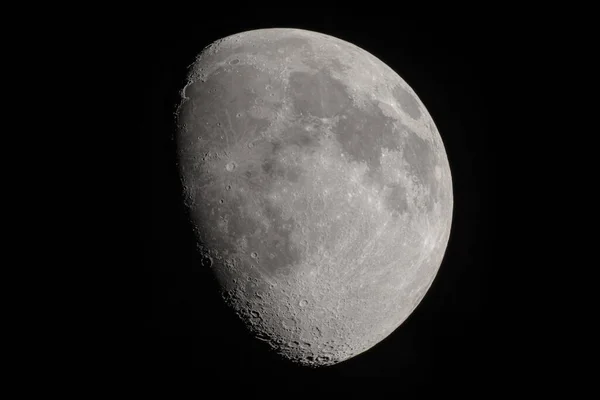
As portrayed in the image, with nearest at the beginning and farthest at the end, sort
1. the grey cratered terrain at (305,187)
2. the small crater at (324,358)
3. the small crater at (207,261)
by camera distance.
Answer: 1. the grey cratered terrain at (305,187)
2. the small crater at (207,261)
3. the small crater at (324,358)

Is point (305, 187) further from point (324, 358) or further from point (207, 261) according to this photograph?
point (324, 358)

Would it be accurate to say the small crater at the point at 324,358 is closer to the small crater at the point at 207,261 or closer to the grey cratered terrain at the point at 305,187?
the grey cratered terrain at the point at 305,187

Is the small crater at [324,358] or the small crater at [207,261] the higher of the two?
the small crater at [207,261]

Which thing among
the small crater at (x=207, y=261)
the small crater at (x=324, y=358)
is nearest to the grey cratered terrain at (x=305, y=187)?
the small crater at (x=207, y=261)

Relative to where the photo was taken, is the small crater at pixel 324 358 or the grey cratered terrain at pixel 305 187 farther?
the small crater at pixel 324 358

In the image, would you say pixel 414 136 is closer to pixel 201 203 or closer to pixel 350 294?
pixel 350 294

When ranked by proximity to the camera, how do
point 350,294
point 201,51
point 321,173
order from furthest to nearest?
point 201,51 < point 350,294 < point 321,173

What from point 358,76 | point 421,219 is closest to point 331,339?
point 421,219

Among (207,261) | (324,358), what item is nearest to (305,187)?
(207,261)
